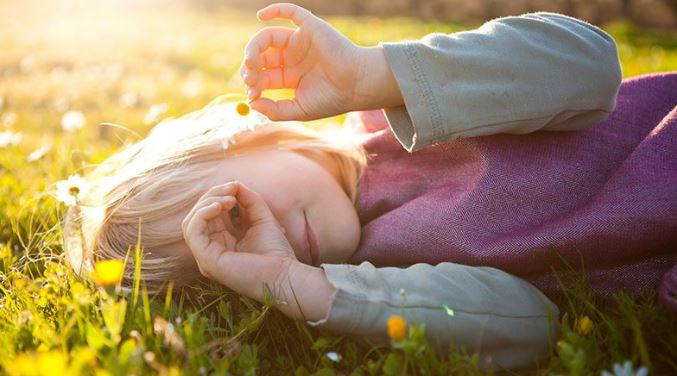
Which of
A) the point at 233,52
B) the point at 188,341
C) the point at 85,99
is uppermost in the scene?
the point at 188,341

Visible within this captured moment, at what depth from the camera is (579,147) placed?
2043 mm

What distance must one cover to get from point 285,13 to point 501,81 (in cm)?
66

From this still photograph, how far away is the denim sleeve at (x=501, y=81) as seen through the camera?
73.9 inches

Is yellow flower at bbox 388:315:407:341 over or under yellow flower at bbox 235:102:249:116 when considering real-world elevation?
under

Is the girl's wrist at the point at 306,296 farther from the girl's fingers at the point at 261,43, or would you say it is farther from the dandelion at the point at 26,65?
the dandelion at the point at 26,65

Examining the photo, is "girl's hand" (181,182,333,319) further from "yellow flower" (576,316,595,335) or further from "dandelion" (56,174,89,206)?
"yellow flower" (576,316,595,335)

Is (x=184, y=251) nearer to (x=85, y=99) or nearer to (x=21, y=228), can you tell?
(x=21, y=228)

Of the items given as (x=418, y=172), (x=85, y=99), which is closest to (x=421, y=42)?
(x=418, y=172)

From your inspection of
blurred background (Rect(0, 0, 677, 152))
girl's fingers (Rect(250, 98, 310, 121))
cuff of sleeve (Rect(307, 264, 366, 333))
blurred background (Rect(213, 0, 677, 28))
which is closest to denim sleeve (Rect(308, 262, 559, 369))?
cuff of sleeve (Rect(307, 264, 366, 333))

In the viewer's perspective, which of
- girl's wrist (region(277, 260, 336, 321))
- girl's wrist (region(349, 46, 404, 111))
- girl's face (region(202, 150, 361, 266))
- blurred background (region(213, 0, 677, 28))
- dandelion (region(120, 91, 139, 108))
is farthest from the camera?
blurred background (region(213, 0, 677, 28))

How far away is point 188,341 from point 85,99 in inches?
157

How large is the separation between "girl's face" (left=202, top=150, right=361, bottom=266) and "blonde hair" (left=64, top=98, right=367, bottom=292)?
0.08 metres

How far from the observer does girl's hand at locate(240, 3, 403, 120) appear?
1.89 m

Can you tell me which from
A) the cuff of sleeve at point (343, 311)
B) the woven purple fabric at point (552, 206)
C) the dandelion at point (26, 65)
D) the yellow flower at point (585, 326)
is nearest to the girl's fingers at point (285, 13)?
the woven purple fabric at point (552, 206)
